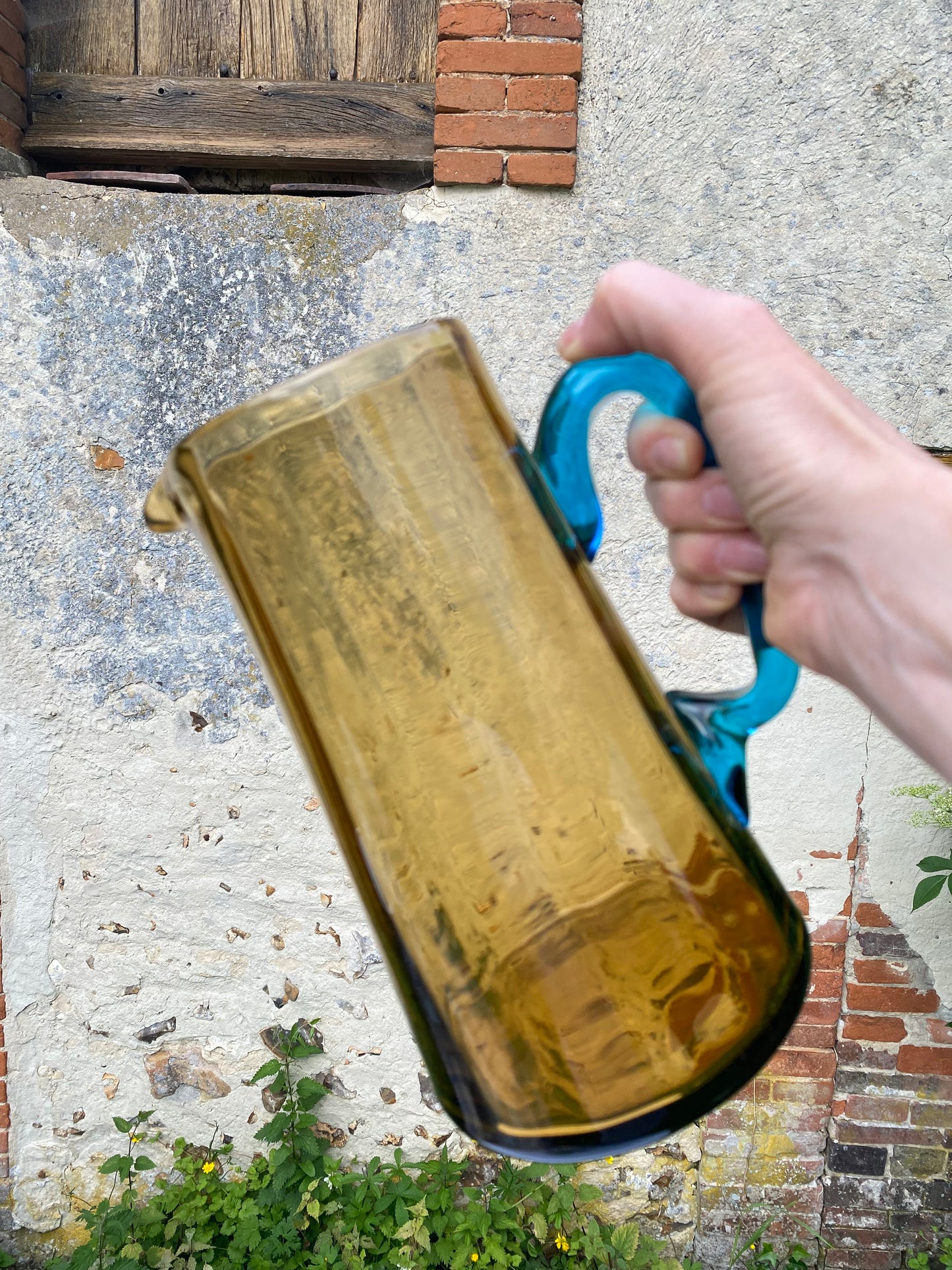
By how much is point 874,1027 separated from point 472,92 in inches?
87.1

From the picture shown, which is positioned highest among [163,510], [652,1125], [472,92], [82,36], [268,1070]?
[82,36]

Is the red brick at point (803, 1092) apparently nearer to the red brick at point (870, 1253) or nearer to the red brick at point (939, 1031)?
the red brick at point (939, 1031)

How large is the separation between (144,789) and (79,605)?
44 centimetres

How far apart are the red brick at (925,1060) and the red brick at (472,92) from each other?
225 centimetres

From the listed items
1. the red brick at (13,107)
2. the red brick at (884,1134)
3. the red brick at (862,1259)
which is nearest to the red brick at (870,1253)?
the red brick at (862,1259)

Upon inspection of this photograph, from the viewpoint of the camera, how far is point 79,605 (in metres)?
1.97

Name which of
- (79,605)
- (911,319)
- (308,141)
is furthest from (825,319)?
(79,605)

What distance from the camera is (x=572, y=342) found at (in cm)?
75

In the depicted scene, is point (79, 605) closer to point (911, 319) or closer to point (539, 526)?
point (539, 526)

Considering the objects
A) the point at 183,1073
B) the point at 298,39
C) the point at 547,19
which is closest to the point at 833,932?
the point at 183,1073

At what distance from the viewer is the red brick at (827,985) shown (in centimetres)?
206

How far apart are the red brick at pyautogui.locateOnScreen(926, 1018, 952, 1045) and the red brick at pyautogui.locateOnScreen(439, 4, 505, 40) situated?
7.64 feet

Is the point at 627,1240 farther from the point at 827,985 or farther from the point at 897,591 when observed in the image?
the point at 897,591

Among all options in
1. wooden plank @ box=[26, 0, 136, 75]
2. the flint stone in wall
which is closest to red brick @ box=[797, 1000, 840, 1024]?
the flint stone in wall
